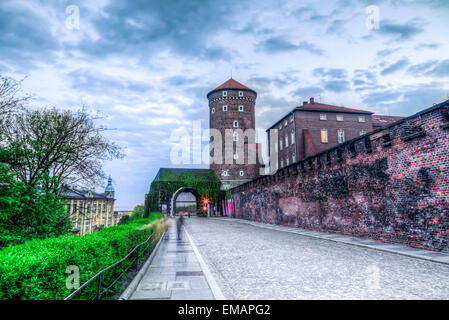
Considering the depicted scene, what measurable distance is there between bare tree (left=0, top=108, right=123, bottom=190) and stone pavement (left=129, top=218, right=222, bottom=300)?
14.4 ft

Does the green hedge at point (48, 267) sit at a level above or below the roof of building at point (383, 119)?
below

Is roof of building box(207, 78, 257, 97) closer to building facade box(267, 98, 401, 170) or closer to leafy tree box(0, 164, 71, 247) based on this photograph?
building facade box(267, 98, 401, 170)

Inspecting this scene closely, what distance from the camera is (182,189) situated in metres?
51.0

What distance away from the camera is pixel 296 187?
2172 cm

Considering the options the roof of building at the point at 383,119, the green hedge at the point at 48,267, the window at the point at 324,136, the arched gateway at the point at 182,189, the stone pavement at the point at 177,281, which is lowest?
the stone pavement at the point at 177,281

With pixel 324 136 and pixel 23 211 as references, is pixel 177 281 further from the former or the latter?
pixel 324 136

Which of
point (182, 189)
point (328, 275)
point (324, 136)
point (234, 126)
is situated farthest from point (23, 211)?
point (234, 126)

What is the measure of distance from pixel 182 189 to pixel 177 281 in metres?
45.1

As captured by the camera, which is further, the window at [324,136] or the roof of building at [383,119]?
the roof of building at [383,119]

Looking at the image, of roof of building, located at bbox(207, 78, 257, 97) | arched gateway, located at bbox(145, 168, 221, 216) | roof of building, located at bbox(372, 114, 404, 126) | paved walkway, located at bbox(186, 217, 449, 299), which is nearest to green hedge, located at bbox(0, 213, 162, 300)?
paved walkway, located at bbox(186, 217, 449, 299)

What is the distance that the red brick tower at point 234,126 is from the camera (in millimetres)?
51094

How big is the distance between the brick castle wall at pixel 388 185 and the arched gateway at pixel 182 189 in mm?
29552

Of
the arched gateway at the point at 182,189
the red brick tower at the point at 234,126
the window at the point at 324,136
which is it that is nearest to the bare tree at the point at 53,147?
the window at the point at 324,136

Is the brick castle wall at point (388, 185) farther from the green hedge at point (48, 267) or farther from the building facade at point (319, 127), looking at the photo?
the building facade at point (319, 127)
